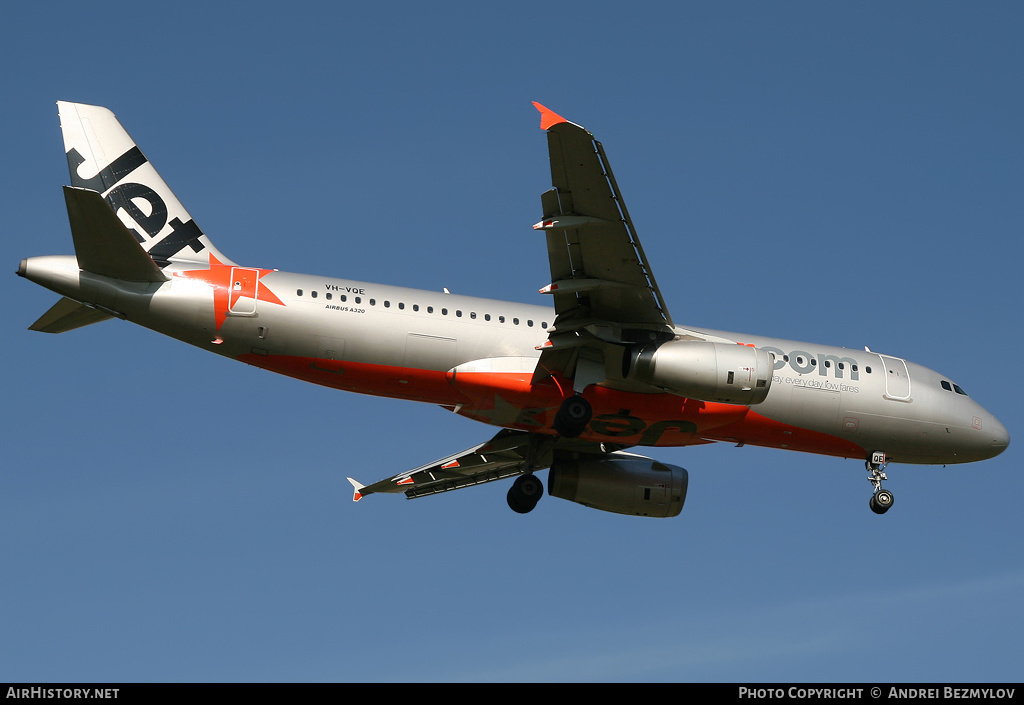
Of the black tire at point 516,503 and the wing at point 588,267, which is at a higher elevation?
the wing at point 588,267

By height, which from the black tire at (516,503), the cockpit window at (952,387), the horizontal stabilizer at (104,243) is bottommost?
the black tire at (516,503)

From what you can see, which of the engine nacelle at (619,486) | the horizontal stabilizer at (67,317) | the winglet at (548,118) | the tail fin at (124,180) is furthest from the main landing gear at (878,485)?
the horizontal stabilizer at (67,317)

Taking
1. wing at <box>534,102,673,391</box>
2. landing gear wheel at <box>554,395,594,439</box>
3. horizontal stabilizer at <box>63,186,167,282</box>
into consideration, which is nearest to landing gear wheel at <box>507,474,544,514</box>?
landing gear wheel at <box>554,395,594,439</box>

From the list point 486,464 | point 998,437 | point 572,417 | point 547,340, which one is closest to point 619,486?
point 486,464

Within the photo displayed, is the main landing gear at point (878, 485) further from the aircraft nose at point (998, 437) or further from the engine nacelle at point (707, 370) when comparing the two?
the engine nacelle at point (707, 370)

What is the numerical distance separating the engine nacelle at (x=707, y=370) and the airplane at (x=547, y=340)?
0.12ft

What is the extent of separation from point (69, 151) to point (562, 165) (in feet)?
41.3

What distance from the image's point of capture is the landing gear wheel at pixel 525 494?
1182 inches

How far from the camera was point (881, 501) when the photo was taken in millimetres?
29047
